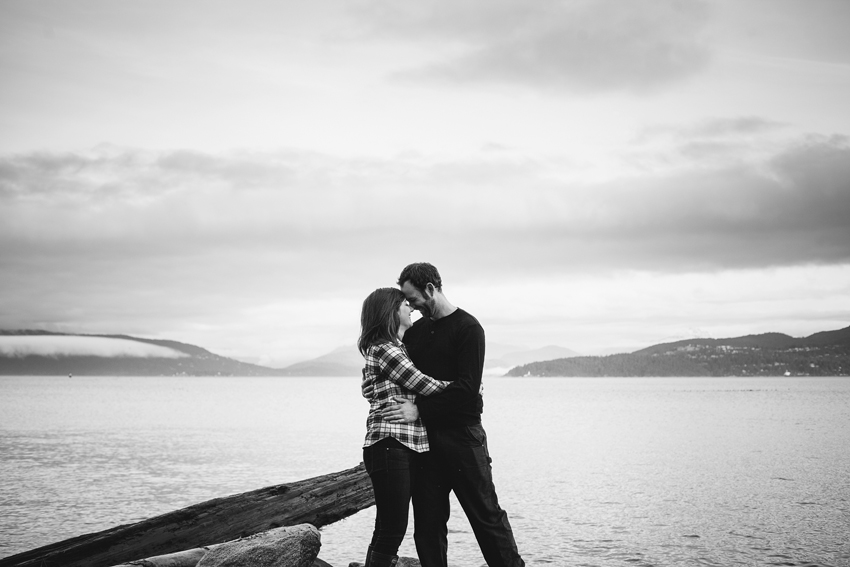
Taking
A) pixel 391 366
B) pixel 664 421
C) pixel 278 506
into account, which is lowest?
pixel 664 421

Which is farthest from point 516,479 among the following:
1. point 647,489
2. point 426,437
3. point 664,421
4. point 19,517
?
point 664,421

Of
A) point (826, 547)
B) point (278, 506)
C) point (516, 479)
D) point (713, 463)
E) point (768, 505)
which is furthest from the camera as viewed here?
point (713, 463)

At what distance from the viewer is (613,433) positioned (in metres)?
41.9

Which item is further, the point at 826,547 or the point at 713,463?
the point at 713,463

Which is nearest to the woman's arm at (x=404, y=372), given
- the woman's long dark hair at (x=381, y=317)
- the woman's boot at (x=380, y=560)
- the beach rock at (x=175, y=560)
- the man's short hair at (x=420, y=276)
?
the woman's long dark hair at (x=381, y=317)

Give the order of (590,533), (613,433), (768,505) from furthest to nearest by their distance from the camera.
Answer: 1. (613,433)
2. (768,505)
3. (590,533)

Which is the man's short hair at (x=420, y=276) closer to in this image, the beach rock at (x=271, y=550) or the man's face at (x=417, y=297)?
the man's face at (x=417, y=297)

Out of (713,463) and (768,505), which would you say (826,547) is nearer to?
(768,505)

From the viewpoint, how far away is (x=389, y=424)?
19.9 ft

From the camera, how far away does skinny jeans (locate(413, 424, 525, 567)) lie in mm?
6207

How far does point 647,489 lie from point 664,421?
1369 inches

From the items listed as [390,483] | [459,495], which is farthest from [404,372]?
[459,495]

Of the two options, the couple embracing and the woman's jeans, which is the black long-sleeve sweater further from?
the woman's jeans

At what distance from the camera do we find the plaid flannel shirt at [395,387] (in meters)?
6.02
